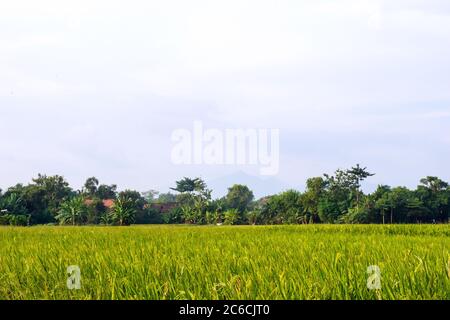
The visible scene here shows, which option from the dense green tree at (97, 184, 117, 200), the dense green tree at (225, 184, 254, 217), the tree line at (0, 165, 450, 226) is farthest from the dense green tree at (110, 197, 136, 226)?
the dense green tree at (225, 184, 254, 217)

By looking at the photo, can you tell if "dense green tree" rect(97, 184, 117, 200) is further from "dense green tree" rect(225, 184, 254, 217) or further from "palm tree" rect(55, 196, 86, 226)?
"dense green tree" rect(225, 184, 254, 217)

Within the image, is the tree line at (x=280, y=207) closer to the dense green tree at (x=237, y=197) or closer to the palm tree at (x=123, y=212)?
the palm tree at (x=123, y=212)

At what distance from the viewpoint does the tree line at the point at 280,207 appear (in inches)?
1807

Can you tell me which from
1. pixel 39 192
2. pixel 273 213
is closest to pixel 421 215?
pixel 273 213

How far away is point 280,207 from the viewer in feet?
169

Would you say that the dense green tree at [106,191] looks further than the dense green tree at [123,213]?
Yes

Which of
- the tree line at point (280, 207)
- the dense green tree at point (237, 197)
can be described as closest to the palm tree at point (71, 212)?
the tree line at point (280, 207)

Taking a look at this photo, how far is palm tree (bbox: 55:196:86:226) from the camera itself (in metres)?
45.2

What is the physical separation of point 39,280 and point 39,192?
46.4 meters

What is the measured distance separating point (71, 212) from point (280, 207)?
68.5 feet

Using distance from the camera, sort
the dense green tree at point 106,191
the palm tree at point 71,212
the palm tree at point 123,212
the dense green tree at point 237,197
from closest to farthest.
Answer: the palm tree at point 71,212, the palm tree at point 123,212, the dense green tree at point 106,191, the dense green tree at point 237,197

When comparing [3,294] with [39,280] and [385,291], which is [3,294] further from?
[385,291]

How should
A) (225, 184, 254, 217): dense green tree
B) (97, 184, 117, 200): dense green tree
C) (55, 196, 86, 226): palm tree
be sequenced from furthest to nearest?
(225, 184, 254, 217): dense green tree
(97, 184, 117, 200): dense green tree
(55, 196, 86, 226): palm tree
